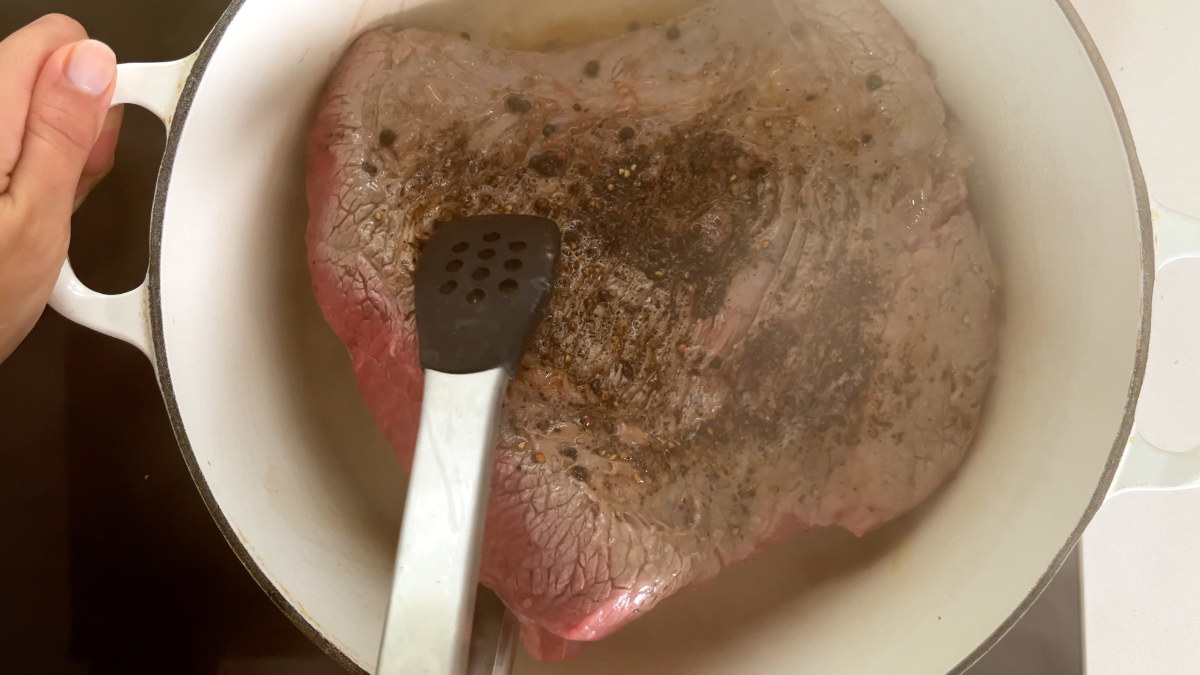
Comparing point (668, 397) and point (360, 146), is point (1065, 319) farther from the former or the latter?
point (360, 146)

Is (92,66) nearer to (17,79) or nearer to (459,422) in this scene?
(17,79)

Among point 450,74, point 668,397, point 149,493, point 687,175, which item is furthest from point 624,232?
point 149,493

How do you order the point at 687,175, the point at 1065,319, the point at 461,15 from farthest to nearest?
the point at 461,15 → the point at 687,175 → the point at 1065,319

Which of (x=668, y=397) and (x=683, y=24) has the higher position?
(x=683, y=24)

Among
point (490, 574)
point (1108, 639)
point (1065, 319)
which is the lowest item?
point (1108, 639)

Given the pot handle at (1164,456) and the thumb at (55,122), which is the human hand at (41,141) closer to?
the thumb at (55,122)

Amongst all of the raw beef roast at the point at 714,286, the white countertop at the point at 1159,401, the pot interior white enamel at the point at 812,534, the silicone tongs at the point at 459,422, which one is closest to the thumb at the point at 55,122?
the pot interior white enamel at the point at 812,534
